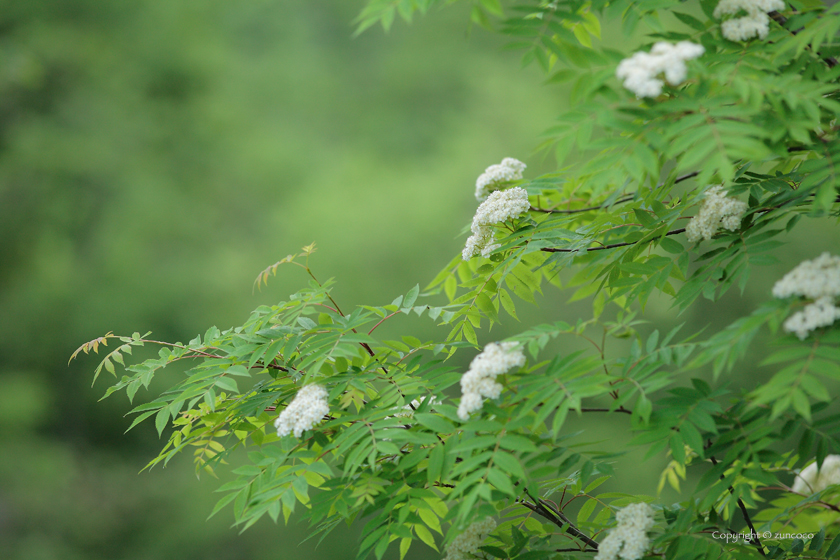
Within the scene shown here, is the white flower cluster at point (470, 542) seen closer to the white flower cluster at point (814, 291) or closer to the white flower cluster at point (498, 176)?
the white flower cluster at point (814, 291)

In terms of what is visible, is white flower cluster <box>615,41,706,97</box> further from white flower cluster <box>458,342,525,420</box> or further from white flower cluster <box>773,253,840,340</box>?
white flower cluster <box>458,342,525,420</box>

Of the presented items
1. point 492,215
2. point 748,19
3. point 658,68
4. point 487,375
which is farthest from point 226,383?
point 748,19

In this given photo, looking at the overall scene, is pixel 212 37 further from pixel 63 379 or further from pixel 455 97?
pixel 63 379

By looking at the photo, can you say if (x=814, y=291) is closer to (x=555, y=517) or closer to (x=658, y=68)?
(x=658, y=68)

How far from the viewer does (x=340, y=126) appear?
33.0 ft

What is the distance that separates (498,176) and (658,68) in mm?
940

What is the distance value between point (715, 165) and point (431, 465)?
0.85m

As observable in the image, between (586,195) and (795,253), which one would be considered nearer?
(586,195)

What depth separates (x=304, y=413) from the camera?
57.0 inches

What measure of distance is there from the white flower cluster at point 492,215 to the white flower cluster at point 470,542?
31.7 inches

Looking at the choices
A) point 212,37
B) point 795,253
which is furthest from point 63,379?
point 795,253

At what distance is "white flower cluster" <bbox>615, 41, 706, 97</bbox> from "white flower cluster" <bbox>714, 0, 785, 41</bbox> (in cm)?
29

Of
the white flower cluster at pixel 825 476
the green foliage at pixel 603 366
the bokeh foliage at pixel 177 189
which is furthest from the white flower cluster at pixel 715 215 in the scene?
the bokeh foliage at pixel 177 189

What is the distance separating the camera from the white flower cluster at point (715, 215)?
155 centimetres
